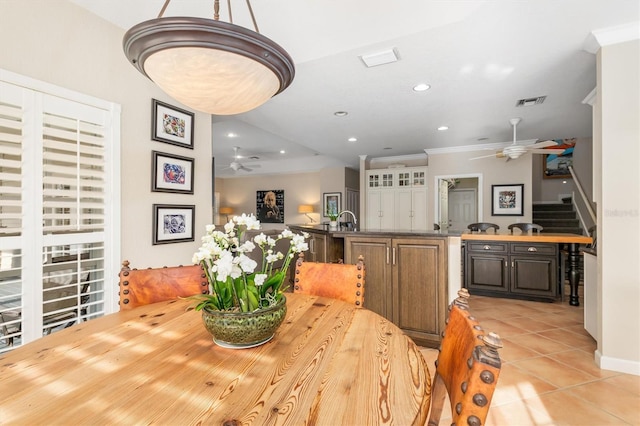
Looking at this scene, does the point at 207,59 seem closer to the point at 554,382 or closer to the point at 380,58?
the point at 380,58

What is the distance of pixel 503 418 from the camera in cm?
179

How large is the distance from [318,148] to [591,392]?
16.5 feet

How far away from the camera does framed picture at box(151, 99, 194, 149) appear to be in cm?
249

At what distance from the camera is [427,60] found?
8.59 ft

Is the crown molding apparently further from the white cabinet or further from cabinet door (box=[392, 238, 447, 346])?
the white cabinet

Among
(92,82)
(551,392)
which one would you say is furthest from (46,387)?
(551,392)

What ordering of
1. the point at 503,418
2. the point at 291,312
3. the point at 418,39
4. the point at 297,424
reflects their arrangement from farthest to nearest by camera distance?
the point at 418,39
the point at 503,418
the point at 291,312
the point at 297,424

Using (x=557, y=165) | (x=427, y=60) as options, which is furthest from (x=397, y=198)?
(x=557, y=165)

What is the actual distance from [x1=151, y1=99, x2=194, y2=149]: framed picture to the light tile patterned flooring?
2.78 metres

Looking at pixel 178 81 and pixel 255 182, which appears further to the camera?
pixel 255 182

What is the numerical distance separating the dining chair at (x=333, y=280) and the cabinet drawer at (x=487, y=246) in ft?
10.9

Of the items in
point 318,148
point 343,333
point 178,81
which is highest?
point 318,148

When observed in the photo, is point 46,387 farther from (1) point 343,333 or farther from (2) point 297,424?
(1) point 343,333

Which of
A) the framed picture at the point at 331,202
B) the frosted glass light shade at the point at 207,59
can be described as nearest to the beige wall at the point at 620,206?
the frosted glass light shade at the point at 207,59
